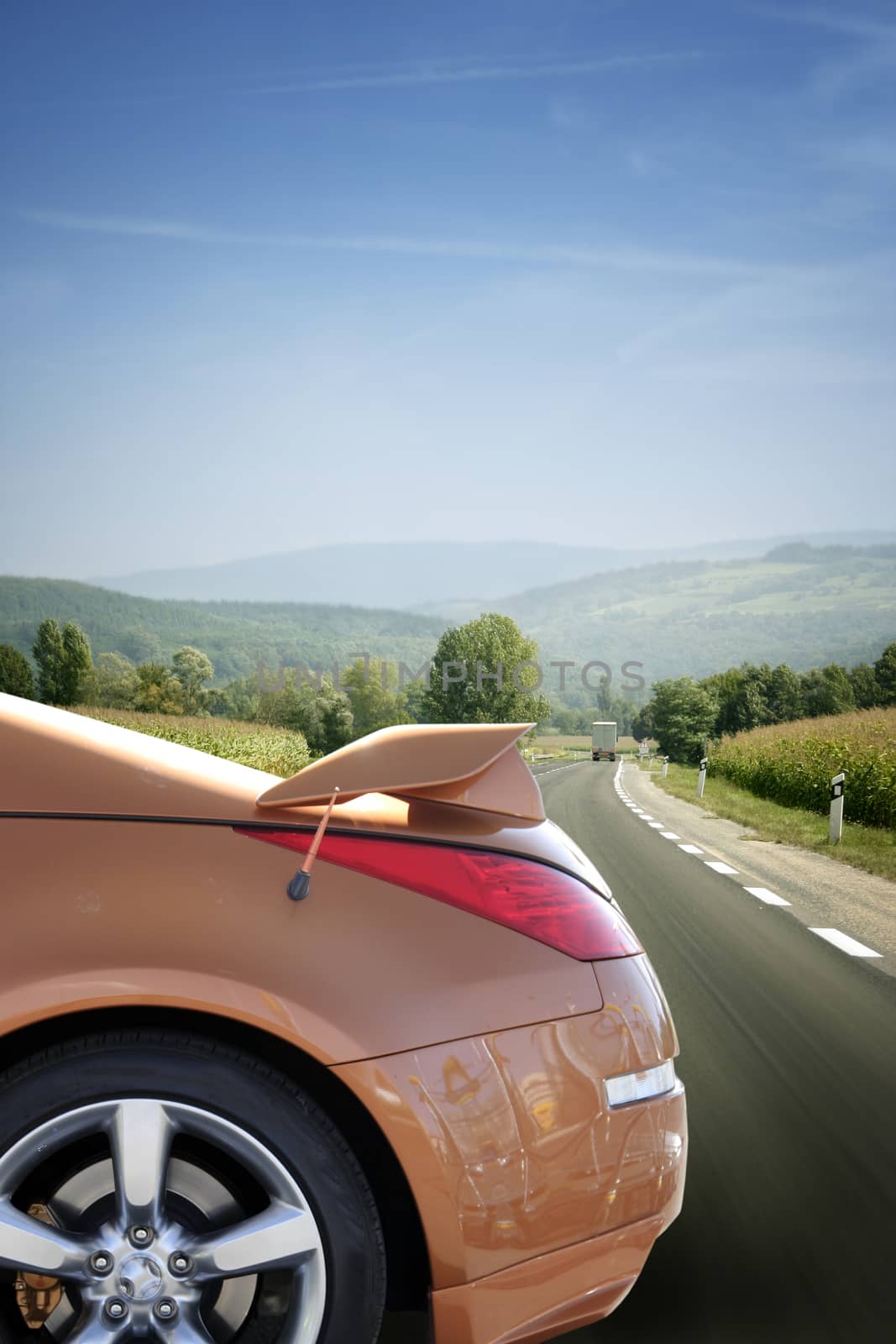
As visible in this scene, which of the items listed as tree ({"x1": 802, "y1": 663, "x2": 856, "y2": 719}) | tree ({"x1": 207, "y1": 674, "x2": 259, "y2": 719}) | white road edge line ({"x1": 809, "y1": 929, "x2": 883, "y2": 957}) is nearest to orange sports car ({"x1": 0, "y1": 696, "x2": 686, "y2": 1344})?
white road edge line ({"x1": 809, "y1": 929, "x2": 883, "y2": 957})

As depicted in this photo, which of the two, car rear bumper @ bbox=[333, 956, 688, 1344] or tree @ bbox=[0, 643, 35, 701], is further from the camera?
tree @ bbox=[0, 643, 35, 701]

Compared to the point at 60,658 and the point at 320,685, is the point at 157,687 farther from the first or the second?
the point at 320,685

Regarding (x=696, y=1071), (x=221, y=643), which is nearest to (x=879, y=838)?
(x=696, y=1071)

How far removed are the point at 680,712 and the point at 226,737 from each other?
98146 millimetres

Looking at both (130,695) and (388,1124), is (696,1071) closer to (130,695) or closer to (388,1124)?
(388,1124)

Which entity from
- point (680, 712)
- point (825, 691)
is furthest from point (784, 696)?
point (680, 712)

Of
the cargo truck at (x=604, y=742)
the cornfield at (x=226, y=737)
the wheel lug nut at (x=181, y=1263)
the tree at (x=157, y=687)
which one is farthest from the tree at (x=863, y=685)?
the wheel lug nut at (x=181, y=1263)

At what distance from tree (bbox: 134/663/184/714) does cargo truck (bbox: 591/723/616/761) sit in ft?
120

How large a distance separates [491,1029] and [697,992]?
4.13 m

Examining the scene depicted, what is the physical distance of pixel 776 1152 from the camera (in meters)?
3.60

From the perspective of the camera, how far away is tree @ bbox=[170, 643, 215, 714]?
4289 inches

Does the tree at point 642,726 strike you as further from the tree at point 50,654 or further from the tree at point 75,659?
the tree at point 50,654

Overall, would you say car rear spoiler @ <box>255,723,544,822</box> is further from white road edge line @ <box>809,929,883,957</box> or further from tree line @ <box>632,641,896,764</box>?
tree line @ <box>632,641,896,764</box>

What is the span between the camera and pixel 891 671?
121938 mm
